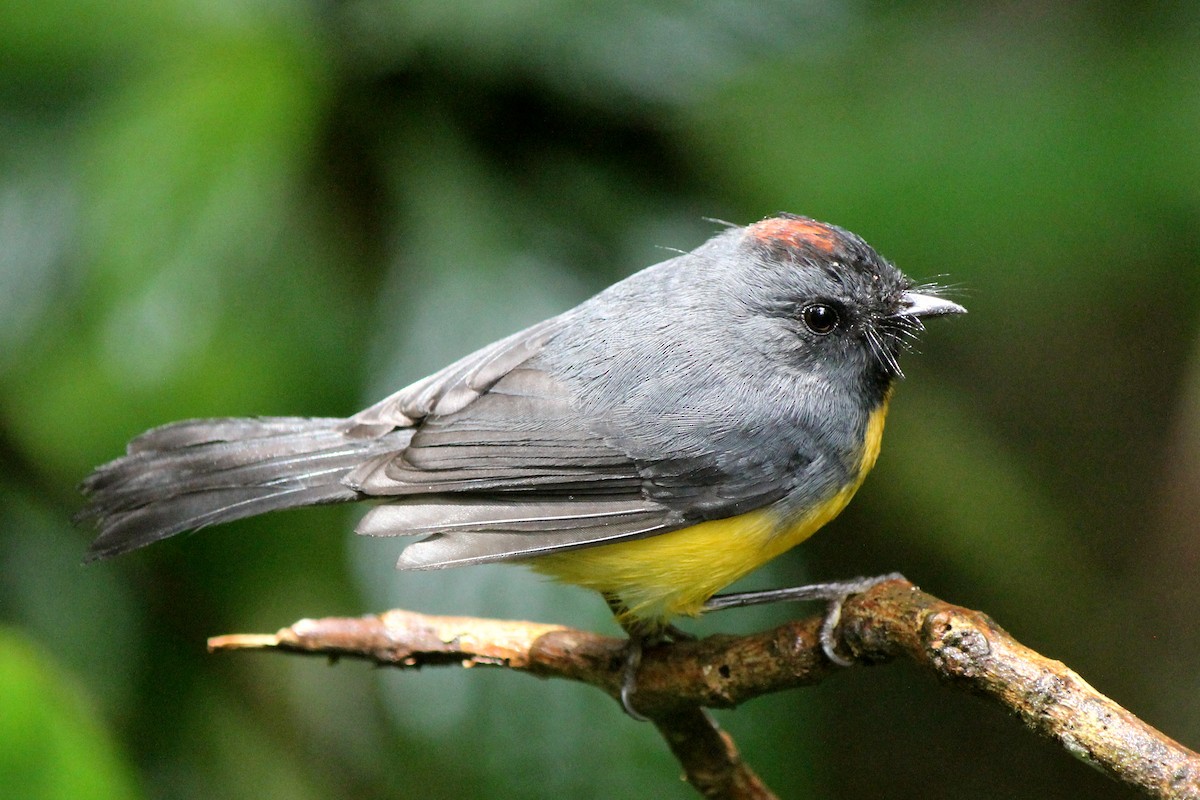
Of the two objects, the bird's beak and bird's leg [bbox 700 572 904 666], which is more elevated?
the bird's beak

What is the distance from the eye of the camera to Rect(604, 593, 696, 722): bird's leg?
287 centimetres

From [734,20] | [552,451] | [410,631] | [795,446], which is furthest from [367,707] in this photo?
[734,20]

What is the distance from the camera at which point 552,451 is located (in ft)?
9.34

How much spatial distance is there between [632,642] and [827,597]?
58 centimetres

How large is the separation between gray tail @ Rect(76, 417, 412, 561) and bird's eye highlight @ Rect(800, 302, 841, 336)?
1.07 meters

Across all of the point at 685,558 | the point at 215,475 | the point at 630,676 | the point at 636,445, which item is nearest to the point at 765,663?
the point at 685,558

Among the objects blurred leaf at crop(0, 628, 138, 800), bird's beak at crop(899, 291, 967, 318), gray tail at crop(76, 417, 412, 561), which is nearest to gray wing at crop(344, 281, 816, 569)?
gray tail at crop(76, 417, 412, 561)

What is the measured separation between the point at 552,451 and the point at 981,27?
2.76 m

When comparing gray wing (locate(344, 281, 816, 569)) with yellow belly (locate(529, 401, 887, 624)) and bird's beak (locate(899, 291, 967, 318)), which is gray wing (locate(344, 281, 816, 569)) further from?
bird's beak (locate(899, 291, 967, 318))

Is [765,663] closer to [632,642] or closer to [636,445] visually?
[632,642]

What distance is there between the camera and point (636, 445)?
2.84m

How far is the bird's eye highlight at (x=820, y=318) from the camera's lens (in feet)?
9.59

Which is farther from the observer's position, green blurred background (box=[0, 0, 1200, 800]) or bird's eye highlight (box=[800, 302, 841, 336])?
green blurred background (box=[0, 0, 1200, 800])

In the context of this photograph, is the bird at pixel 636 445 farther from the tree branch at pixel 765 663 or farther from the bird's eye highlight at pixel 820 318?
the tree branch at pixel 765 663
